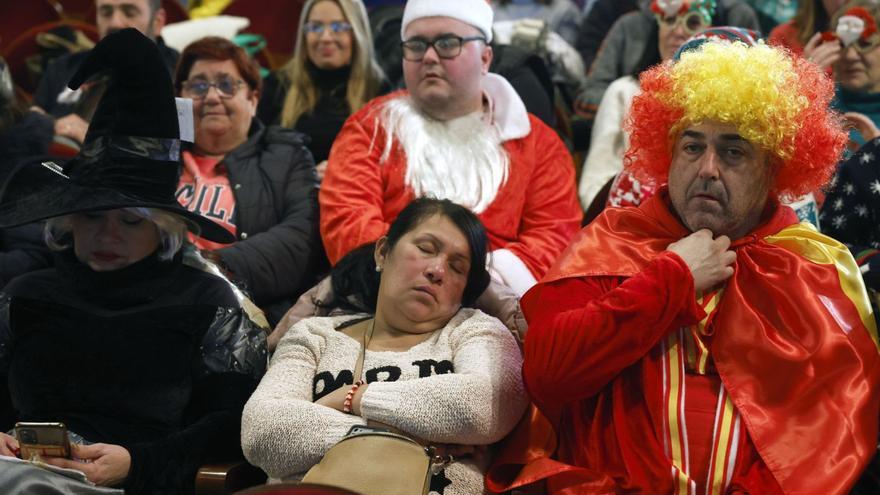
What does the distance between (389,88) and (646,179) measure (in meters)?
2.26

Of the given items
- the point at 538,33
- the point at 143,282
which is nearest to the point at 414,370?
the point at 143,282

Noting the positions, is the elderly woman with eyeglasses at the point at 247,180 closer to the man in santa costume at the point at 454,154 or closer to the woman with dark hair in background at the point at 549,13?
the man in santa costume at the point at 454,154

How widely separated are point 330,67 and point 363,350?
7.67 ft

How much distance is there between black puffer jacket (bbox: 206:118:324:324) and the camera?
416 centimetres

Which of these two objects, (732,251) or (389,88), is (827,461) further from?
(389,88)

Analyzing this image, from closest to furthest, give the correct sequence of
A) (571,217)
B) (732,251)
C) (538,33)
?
(732,251), (571,217), (538,33)

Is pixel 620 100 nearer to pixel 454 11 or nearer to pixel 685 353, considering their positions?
pixel 454 11

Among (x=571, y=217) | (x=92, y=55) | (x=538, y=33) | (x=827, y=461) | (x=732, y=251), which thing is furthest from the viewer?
(x=538, y=33)

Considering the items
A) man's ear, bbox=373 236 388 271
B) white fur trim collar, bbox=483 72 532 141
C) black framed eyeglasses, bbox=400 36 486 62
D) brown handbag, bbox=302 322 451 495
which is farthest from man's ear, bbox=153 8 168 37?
brown handbag, bbox=302 322 451 495

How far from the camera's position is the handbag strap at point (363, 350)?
3.20 m

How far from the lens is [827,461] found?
2.82 metres

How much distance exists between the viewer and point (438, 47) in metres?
4.33

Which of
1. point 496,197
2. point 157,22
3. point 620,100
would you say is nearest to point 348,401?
point 496,197

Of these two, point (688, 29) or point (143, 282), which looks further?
point (688, 29)
